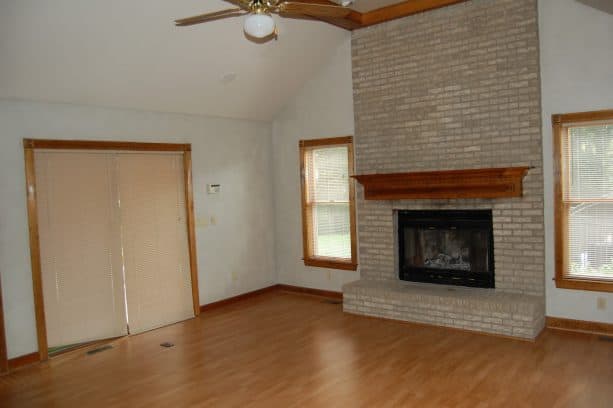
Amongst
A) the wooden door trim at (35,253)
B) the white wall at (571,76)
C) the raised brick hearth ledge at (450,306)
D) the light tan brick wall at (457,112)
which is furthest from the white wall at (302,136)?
the wooden door trim at (35,253)

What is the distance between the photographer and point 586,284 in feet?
16.0

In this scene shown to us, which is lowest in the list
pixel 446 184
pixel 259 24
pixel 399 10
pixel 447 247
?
pixel 447 247

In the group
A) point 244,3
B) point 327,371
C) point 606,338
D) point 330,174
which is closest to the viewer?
point 244,3

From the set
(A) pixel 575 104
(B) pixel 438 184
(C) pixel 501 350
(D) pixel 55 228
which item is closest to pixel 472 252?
(B) pixel 438 184

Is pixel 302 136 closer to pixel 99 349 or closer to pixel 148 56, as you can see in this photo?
pixel 148 56

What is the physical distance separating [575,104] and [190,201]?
444 cm

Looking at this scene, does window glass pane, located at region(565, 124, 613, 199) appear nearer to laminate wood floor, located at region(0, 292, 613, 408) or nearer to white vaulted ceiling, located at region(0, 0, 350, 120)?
laminate wood floor, located at region(0, 292, 613, 408)

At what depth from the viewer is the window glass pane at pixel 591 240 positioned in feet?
15.7

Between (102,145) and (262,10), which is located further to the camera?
(102,145)

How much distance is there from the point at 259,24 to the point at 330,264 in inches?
166

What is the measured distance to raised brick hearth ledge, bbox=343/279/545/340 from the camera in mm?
4871

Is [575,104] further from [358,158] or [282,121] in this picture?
[282,121]

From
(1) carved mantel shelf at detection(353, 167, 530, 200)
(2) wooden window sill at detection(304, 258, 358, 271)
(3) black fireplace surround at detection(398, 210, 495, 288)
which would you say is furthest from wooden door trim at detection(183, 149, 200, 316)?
(3) black fireplace surround at detection(398, 210, 495, 288)

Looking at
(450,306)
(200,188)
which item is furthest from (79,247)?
(450,306)
